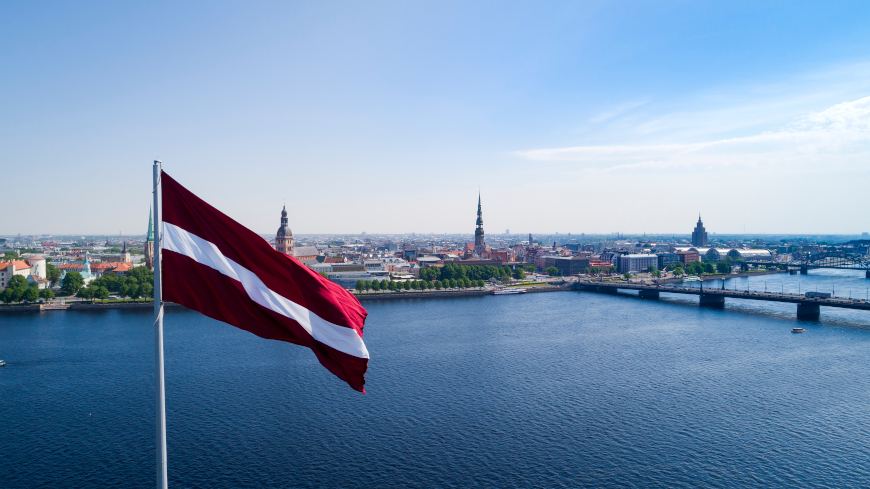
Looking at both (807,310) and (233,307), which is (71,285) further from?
(807,310)

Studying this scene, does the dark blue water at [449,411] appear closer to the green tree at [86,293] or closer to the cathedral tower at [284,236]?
the green tree at [86,293]

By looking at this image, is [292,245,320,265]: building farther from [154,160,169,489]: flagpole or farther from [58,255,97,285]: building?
[154,160,169,489]: flagpole

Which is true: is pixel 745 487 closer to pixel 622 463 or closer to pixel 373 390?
pixel 622 463

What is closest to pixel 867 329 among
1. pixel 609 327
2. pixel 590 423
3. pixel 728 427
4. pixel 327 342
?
pixel 609 327

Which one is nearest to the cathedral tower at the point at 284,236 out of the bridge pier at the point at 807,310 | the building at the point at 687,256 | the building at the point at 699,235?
the bridge pier at the point at 807,310

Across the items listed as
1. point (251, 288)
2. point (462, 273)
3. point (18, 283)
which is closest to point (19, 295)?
point (18, 283)

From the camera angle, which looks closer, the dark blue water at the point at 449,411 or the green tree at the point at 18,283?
the dark blue water at the point at 449,411
